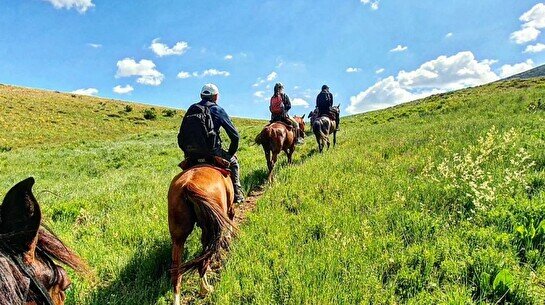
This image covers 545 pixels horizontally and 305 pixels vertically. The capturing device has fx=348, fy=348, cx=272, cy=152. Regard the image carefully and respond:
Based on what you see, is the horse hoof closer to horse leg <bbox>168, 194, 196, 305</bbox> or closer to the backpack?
horse leg <bbox>168, 194, 196, 305</bbox>

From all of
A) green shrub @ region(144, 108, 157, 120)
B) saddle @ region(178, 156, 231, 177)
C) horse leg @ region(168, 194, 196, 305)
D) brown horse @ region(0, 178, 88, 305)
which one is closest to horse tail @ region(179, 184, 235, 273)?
horse leg @ region(168, 194, 196, 305)

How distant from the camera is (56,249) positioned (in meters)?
2.17

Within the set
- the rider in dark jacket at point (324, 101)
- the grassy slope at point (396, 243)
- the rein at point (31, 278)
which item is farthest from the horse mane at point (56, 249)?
the rider in dark jacket at point (324, 101)

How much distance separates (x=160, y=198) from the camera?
338 inches

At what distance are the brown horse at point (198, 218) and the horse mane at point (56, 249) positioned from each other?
2072 millimetres

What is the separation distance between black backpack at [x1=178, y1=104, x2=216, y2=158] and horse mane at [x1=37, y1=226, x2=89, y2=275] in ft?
11.6

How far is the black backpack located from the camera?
18.6 ft

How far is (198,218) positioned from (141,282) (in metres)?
1.40

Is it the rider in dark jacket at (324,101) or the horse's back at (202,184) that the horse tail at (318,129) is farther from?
the horse's back at (202,184)

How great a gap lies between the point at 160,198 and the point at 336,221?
15.2 feet

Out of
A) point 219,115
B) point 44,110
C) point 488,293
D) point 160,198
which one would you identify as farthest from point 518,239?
point 44,110

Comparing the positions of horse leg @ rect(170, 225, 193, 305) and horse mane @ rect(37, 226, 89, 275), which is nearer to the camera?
horse mane @ rect(37, 226, 89, 275)

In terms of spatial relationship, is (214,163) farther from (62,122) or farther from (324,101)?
(62,122)

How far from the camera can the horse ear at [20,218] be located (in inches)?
70.1
